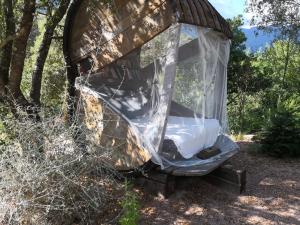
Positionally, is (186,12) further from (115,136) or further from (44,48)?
(44,48)

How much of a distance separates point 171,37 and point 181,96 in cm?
104

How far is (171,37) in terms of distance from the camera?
19.3ft

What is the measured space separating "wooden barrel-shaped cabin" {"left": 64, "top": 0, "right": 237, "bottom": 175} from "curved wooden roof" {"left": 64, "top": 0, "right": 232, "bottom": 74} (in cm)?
1

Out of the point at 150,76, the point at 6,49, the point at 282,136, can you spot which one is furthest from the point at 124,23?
the point at 282,136

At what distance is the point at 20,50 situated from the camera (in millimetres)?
6430

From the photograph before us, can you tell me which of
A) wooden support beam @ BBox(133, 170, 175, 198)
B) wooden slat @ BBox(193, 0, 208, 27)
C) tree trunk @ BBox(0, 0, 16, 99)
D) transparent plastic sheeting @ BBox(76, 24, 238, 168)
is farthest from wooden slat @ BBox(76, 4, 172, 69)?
wooden support beam @ BBox(133, 170, 175, 198)

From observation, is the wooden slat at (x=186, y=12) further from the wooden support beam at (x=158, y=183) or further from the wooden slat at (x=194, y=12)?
the wooden support beam at (x=158, y=183)

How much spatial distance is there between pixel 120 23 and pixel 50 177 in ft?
9.03

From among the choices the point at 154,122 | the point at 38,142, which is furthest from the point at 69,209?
the point at 154,122

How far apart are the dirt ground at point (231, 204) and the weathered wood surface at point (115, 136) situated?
1.71 ft

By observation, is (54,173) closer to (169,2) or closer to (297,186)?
(169,2)

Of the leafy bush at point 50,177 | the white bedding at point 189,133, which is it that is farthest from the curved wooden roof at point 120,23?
the leafy bush at point 50,177

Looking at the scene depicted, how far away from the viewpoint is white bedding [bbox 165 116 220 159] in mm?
6359

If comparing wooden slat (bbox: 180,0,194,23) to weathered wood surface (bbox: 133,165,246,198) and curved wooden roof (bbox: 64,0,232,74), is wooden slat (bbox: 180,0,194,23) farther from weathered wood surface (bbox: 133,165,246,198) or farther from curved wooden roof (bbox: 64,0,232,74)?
weathered wood surface (bbox: 133,165,246,198)
